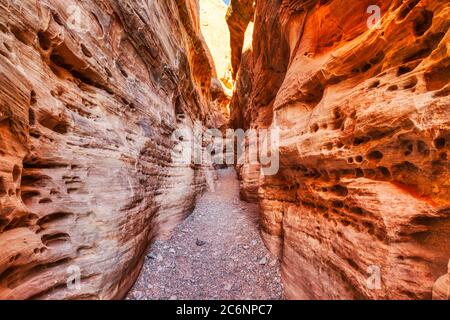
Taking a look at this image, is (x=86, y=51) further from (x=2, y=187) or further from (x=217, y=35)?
(x=217, y=35)

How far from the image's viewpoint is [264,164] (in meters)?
6.05

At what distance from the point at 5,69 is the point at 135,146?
252 cm

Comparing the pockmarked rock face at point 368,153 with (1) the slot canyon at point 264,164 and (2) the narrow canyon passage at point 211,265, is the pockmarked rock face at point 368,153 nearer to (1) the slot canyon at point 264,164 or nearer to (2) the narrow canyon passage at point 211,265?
(1) the slot canyon at point 264,164

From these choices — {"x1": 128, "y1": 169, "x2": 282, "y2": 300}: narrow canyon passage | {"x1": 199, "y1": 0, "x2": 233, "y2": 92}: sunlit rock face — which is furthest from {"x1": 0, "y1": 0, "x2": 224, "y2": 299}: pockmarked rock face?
→ {"x1": 199, "y1": 0, "x2": 233, "y2": 92}: sunlit rock face

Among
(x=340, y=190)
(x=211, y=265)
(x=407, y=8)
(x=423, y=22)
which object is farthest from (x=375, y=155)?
(x=211, y=265)

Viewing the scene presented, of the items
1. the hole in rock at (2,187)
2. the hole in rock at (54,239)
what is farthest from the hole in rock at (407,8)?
the hole in rock at (54,239)

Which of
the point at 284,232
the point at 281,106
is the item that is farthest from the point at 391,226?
the point at 281,106

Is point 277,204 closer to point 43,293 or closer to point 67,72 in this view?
point 43,293

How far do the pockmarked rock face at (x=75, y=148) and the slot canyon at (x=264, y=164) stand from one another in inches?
0.9

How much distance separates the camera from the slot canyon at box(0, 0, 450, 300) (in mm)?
2141

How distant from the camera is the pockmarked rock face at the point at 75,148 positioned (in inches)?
83.7

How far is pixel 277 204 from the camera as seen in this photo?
17.1ft

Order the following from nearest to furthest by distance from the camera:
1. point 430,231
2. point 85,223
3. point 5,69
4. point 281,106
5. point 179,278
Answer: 1. point 5,69
2. point 430,231
3. point 85,223
4. point 179,278
5. point 281,106

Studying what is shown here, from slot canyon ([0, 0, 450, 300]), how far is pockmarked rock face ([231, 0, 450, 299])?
0.07 ft
